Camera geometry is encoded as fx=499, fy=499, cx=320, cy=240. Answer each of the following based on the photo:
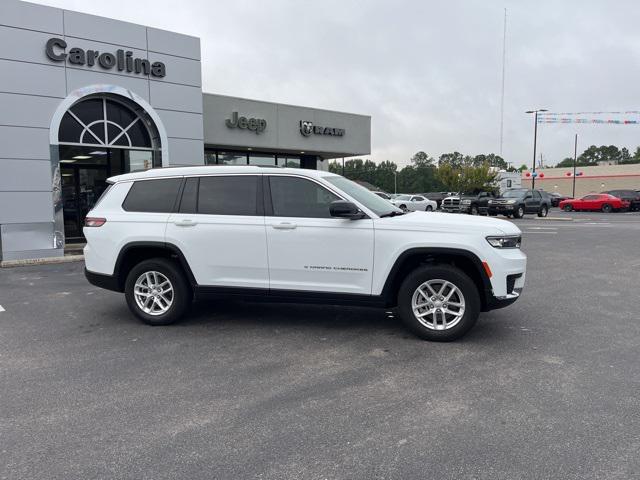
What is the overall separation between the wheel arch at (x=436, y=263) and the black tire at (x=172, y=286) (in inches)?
95.0

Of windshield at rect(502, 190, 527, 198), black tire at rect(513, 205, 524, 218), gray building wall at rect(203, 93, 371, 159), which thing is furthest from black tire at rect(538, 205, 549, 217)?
gray building wall at rect(203, 93, 371, 159)

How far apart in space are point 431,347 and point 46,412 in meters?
3.52

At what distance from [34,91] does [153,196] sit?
8.60 meters

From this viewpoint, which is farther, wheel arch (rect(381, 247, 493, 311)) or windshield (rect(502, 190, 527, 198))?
windshield (rect(502, 190, 527, 198))

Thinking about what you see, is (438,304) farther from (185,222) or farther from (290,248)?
(185,222)

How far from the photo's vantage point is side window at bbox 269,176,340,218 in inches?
221

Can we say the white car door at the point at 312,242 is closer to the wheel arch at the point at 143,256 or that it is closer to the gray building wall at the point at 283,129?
the wheel arch at the point at 143,256

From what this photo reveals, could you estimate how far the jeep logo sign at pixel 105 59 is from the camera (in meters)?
12.5

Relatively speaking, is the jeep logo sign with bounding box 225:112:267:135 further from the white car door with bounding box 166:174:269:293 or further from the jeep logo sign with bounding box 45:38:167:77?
the white car door with bounding box 166:174:269:293

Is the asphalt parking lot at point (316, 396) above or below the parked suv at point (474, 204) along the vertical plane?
below

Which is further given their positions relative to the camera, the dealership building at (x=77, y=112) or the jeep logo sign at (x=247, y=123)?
the jeep logo sign at (x=247, y=123)

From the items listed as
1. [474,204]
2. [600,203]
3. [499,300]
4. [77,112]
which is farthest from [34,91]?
[600,203]

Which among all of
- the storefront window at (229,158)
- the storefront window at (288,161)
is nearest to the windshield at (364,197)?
the storefront window at (229,158)

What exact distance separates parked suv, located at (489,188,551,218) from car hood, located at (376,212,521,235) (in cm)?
2463
